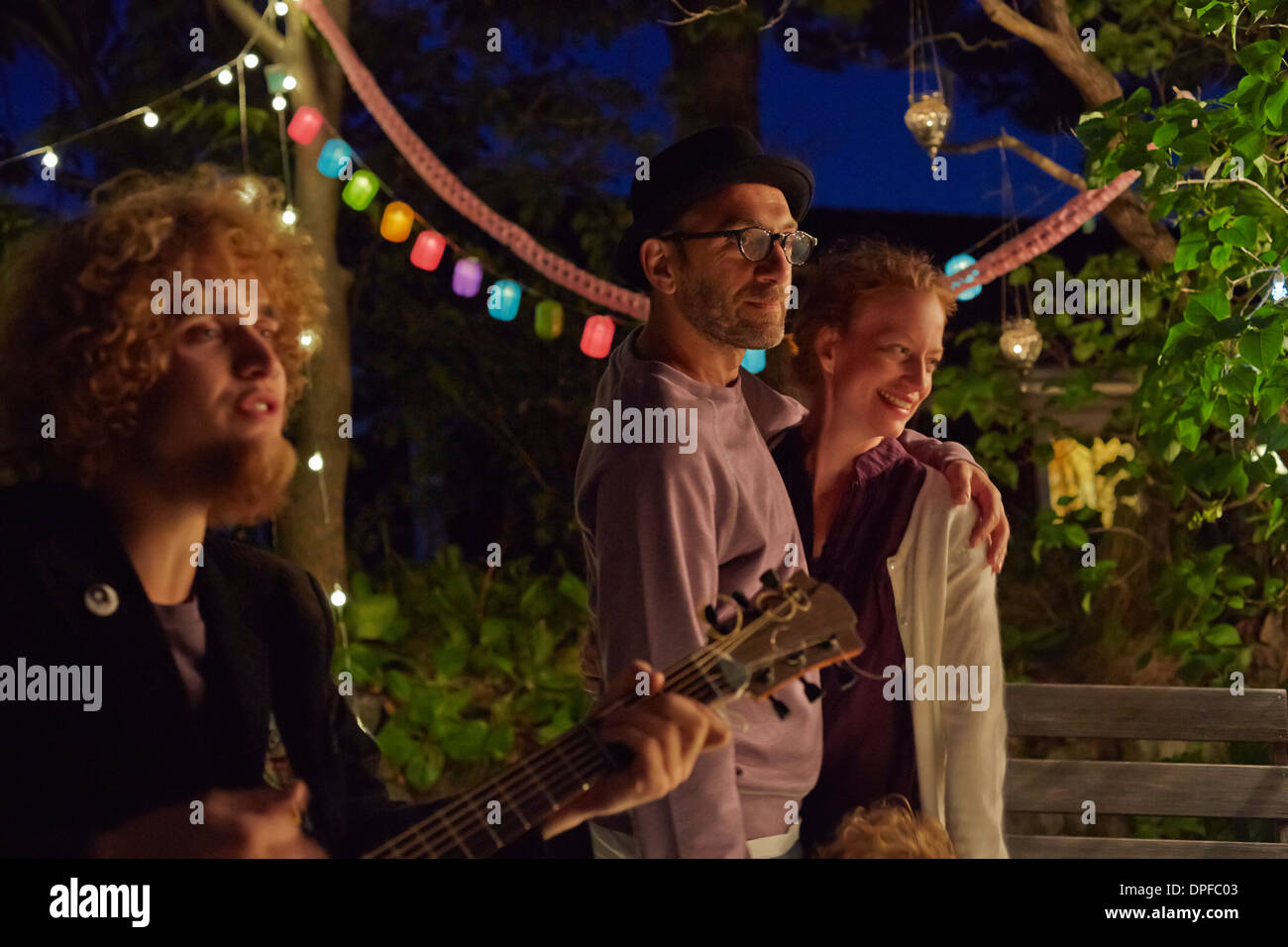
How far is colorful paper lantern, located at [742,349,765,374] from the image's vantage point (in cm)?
312

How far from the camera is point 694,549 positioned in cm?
291

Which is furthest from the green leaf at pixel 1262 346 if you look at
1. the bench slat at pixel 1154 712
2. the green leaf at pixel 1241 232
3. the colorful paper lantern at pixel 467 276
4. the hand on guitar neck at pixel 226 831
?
the hand on guitar neck at pixel 226 831

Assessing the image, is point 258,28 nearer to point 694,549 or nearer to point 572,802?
point 694,549

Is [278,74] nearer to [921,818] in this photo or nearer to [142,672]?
[142,672]

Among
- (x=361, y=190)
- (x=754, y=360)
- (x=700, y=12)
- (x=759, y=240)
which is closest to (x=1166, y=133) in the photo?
(x=759, y=240)

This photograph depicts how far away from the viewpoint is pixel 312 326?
10.2 ft

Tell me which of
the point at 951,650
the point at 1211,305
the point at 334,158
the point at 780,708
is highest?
the point at 334,158

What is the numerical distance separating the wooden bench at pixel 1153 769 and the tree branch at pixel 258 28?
246cm

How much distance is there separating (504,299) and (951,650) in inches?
55.5

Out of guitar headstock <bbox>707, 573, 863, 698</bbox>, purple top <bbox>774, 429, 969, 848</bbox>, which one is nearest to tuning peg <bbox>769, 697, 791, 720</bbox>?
guitar headstock <bbox>707, 573, 863, 698</bbox>

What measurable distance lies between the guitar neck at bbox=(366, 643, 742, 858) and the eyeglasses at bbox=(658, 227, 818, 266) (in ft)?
2.96

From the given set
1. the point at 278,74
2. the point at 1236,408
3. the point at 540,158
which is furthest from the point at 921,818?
the point at 278,74

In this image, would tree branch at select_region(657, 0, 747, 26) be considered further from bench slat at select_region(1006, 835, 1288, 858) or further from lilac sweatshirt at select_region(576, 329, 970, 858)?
bench slat at select_region(1006, 835, 1288, 858)

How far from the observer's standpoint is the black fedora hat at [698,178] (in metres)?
3.02
